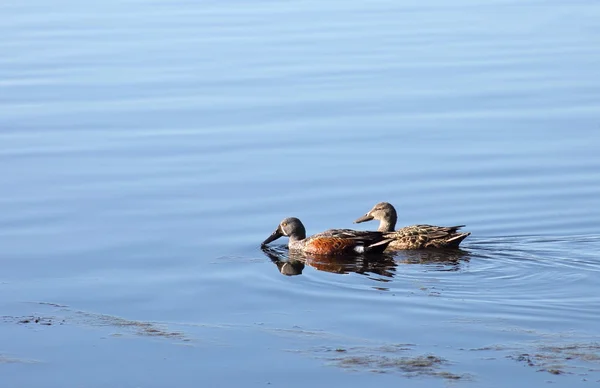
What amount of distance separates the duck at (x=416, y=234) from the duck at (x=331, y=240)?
13 centimetres

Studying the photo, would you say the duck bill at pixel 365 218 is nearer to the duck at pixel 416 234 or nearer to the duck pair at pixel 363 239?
the duck at pixel 416 234

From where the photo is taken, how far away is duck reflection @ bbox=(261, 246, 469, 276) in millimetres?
12070

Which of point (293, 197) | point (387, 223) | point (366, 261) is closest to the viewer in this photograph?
point (366, 261)

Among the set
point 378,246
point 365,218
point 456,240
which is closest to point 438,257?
point 456,240

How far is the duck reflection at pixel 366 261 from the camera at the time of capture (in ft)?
39.6

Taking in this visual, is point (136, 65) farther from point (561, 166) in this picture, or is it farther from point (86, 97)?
point (561, 166)

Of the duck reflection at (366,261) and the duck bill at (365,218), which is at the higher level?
the duck bill at (365,218)

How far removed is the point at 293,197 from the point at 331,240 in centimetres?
149

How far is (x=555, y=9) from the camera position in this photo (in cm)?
2823

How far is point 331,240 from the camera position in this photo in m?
12.8

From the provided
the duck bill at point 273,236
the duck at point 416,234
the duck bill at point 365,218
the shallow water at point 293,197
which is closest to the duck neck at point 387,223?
the duck at point 416,234

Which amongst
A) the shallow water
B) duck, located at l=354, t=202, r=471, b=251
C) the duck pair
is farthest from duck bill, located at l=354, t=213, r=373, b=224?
the duck pair

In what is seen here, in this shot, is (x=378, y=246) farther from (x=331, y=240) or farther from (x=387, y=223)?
(x=387, y=223)

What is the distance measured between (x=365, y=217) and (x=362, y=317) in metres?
3.85
